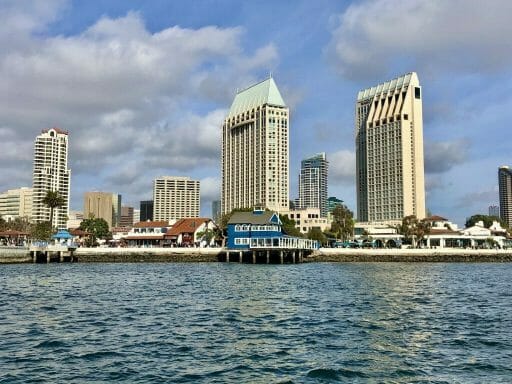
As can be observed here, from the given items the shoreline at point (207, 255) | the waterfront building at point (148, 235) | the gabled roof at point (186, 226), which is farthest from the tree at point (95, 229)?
the shoreline at point (207, 255)

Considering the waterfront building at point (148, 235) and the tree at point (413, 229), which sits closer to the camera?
the tree at point (413, 229)

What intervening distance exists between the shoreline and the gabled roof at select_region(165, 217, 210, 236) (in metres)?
29.1

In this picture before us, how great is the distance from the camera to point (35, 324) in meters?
27.6

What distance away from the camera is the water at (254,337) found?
18.4 meters

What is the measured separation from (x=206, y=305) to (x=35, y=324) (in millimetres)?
10747

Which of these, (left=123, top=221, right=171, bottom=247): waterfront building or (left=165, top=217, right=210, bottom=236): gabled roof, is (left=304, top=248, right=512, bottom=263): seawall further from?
(left=123, top=221, right=171, bottom=247): waterfront building

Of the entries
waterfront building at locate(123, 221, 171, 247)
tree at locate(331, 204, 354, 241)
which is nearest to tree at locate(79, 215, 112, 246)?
waterfront building at locate(123, 221, 171, 247)

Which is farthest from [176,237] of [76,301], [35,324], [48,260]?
[35,324]

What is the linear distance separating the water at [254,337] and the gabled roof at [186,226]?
91321 millimetres

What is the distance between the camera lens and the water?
18.4 m

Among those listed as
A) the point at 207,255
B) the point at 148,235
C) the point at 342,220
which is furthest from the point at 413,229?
the point at 148,235

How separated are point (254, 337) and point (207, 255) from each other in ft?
258

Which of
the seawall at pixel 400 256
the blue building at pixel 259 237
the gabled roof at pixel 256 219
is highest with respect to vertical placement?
the gabled roof at pixel 256 219

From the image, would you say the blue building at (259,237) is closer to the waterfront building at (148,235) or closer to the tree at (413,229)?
the waterfront building at (148,235)
